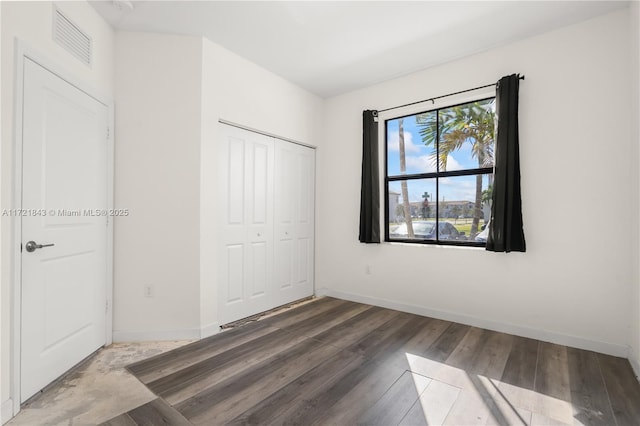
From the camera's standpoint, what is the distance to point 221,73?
3131mm

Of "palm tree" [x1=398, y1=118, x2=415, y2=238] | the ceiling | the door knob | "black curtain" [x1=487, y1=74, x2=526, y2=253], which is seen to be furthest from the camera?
"palm tree" [x1=398, y1=118, x2=415, y2=238]

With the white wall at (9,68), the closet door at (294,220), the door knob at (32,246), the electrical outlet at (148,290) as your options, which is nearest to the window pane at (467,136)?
the closet door at (294,220)

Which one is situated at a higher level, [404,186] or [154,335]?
[404,186]

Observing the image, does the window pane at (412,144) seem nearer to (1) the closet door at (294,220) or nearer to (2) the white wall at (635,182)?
(1) the closet door at (294,220)

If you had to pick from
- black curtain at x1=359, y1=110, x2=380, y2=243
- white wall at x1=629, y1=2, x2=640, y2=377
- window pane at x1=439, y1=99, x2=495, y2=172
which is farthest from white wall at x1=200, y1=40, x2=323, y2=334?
white wall at x1=629, y1=2, x2=640, y2=377

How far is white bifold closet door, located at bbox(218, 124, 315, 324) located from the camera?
3289 mm

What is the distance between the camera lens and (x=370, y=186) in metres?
3.92

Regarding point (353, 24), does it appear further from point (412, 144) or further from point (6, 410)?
point (6, 410)

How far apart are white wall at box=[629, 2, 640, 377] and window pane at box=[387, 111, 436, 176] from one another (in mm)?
1631

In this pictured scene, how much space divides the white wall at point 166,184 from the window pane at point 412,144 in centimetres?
213

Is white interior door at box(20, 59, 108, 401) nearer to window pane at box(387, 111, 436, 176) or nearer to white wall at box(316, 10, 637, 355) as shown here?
window pane at box(387, 111, 436, 176)

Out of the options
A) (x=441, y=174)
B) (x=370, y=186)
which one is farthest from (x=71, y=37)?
(x=441, y=174)

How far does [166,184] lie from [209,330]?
1440 mm

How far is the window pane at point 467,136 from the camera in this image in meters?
3.26
